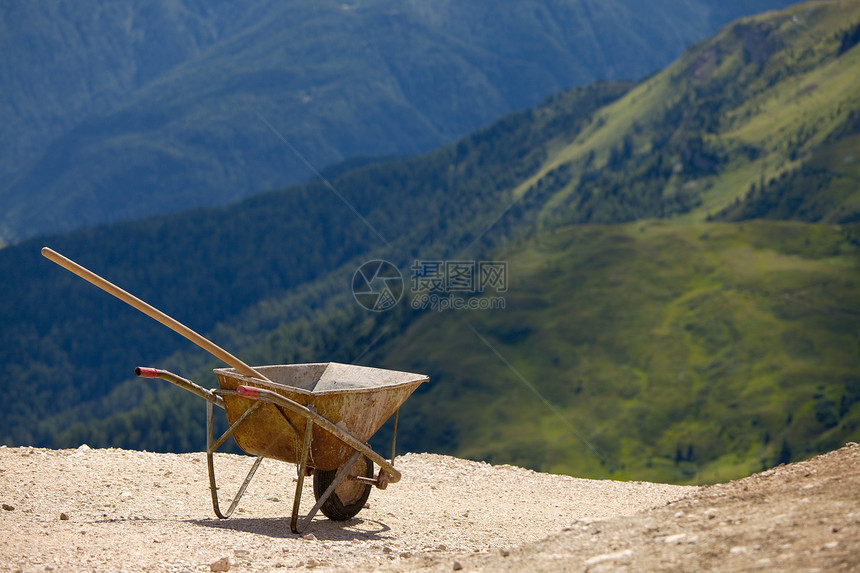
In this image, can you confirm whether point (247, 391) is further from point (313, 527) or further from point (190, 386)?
point (313, 527)

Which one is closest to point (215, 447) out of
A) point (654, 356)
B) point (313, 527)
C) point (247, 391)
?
point (247, 391)

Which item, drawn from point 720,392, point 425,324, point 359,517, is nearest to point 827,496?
point 359,517

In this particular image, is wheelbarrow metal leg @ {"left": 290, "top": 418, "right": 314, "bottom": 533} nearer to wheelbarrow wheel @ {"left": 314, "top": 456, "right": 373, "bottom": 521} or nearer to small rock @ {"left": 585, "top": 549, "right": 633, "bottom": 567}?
wheelbarrow wheel @ {"left": 314, "top": 456, "right": 373, "bottom": 521}

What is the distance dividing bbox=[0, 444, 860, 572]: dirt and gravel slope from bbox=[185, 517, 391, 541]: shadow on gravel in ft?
0.13

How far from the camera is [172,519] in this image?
42.9ft

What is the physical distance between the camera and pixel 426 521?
14125 mm

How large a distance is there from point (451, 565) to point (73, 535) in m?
4.66

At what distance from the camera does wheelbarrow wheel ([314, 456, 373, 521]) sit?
13.5 m

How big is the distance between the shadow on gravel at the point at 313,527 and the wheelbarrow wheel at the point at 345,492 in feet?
0.54

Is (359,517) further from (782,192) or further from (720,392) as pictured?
(782,192)

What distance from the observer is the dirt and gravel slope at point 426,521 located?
9.47m

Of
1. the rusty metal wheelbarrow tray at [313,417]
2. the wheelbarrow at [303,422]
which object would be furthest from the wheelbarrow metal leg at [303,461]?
the rusty metal wheelbarrow tray at [313,417]

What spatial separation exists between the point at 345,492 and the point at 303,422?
4.78 ft

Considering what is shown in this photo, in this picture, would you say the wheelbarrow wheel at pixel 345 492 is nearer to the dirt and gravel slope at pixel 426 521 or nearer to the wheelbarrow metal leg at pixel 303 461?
the dirt and gravel slope at pixel 426 521
